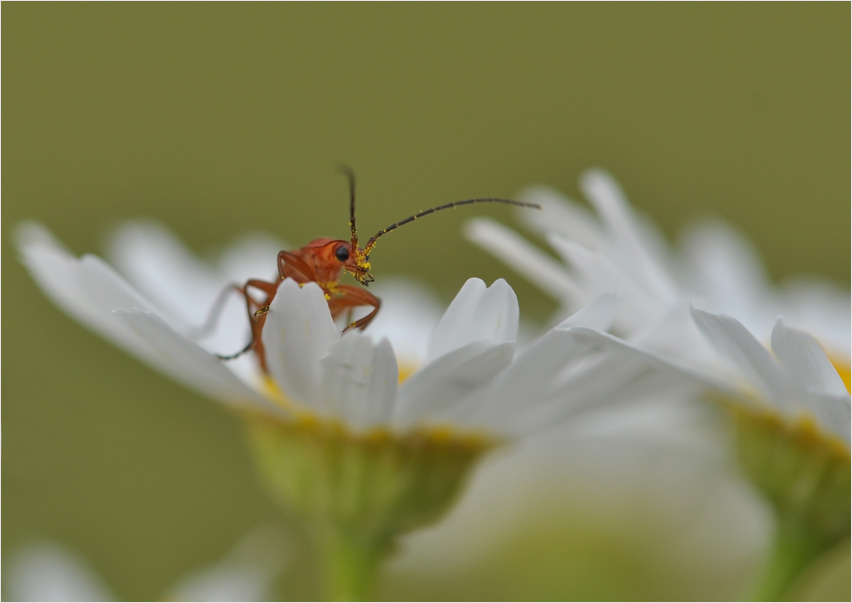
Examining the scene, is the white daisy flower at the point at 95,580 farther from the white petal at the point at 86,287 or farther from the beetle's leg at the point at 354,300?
the beetle's leg at the point at 354,300

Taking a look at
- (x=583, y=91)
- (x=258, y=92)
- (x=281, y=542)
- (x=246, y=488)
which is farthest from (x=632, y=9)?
(x=281, y=542)

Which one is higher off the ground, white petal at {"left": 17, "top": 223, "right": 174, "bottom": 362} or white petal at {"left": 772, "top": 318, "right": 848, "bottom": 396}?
white petal at {"left": 17, "top": 223, "right": 174, "bottom": 362}

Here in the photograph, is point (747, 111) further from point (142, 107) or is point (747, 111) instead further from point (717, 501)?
point (717, 501)

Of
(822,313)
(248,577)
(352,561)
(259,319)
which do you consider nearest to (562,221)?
(259,319)

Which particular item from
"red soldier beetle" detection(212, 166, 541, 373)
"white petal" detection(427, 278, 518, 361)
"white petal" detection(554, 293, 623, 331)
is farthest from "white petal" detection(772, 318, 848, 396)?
"red soldier beetle" detection(212, 166, 541, 373)

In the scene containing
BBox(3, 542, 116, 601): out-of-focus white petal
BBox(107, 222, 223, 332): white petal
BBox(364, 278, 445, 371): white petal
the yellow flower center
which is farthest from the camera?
BBox(364, 278, 445, 371): white petal

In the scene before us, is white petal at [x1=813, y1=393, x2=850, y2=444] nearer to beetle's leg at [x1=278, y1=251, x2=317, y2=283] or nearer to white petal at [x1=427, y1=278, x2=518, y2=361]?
white petal at [x1=427, y1=278, x2=518, y2=361]

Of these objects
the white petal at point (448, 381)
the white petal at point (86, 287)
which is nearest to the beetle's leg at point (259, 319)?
the white petal at point (86, 287)

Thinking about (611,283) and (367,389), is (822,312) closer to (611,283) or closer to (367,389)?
(611,283)
